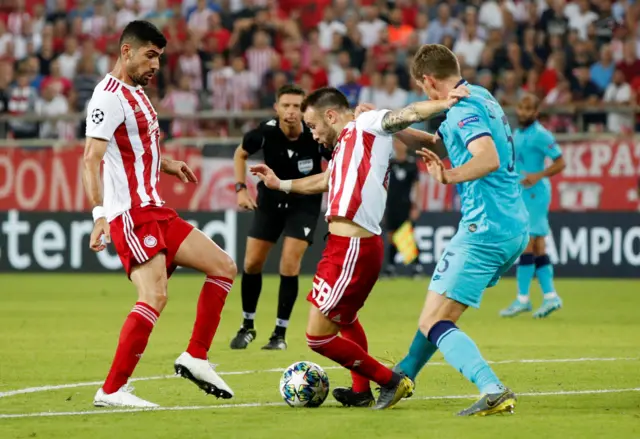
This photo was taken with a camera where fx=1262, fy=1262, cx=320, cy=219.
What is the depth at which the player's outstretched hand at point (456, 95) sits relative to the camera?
6836 millimetres

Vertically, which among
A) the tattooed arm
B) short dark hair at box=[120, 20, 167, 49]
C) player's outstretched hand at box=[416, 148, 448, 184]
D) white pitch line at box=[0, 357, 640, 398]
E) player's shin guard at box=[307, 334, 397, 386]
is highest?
short dark hair at box=[120, 20, 167, 49]

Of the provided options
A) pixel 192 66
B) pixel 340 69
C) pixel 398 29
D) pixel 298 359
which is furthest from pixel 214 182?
pixel 298 359

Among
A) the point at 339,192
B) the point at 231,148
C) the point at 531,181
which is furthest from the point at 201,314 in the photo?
the point at 231,148

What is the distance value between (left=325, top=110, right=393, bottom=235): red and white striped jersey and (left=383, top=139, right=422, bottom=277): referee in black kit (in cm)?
1199

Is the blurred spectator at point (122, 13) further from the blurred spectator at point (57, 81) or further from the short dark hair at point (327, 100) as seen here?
the short dark hair at point (327, 100)

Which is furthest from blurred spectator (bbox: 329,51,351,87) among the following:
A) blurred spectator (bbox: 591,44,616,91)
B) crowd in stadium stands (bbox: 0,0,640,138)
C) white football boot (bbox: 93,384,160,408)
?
white football boot (bbox: 93,384,160,408)

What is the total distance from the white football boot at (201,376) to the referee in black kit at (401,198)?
1218cm

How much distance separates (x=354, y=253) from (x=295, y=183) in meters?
0.99

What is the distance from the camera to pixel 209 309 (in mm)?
7688

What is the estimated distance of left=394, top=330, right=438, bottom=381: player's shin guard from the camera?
743cm

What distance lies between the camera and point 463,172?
261 inches

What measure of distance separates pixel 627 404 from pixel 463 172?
1.85 metres

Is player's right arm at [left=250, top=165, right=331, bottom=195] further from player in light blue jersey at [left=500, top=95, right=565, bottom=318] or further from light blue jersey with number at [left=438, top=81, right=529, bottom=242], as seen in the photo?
player in light blue jersey at [left=500, top=95, right=565, bottom=318]

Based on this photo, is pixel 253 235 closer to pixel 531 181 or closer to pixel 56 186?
pixel 531 181
